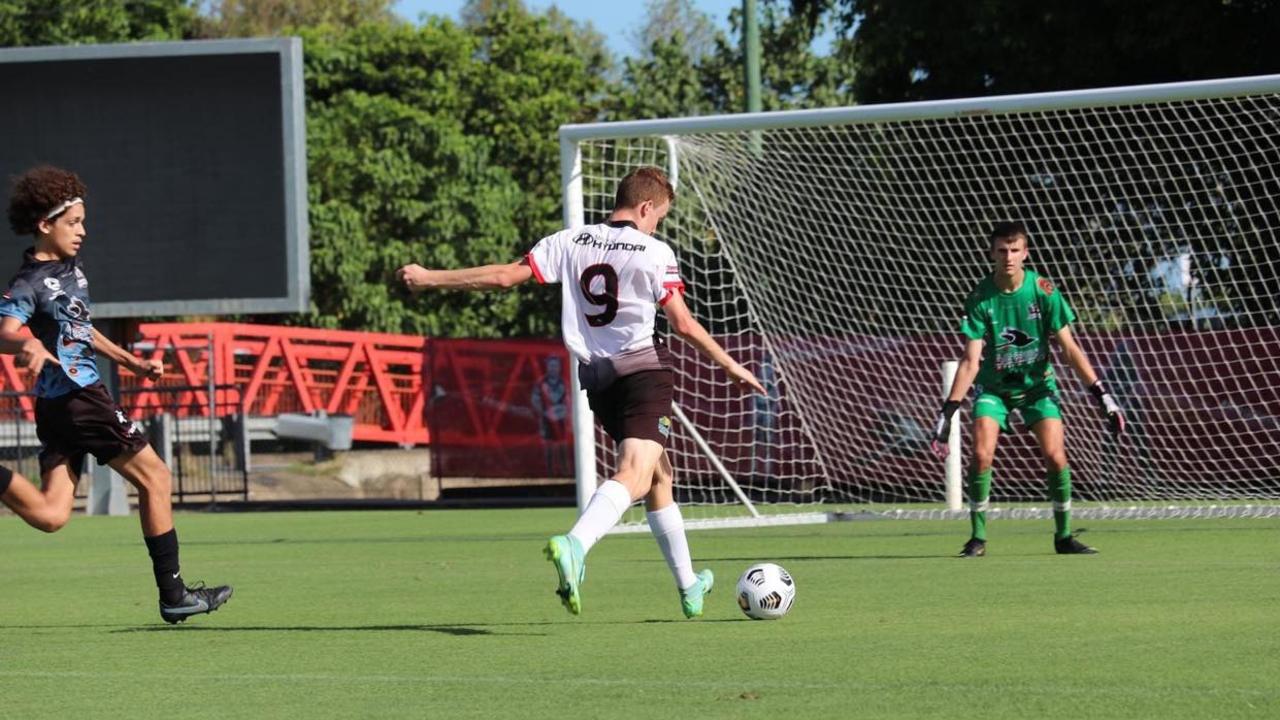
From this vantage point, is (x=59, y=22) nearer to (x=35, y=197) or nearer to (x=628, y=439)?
(x=35, y=197)

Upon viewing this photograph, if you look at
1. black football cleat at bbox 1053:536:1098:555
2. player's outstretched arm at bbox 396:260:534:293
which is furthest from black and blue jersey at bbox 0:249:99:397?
black football cleat at bbox 1053:536:1098:555

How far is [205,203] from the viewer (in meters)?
21.4

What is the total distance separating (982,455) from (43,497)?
5734 millimetres

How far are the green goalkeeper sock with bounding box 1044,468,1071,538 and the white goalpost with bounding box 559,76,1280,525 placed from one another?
3702mm

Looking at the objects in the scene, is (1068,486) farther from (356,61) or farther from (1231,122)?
(356,61)

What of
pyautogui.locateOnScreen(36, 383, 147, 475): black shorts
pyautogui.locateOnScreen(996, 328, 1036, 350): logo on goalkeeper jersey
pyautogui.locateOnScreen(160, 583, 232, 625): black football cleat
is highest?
pyautogui.locateOnScreen(996, 328, 1036, 350): logo on goalkeeper jersey

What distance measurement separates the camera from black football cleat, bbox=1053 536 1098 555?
38.2 feet

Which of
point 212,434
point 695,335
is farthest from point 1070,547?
point 212,434

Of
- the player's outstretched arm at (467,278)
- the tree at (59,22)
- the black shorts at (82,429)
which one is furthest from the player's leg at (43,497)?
the tree at (59,22)

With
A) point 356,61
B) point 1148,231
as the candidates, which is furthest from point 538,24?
point 1148,231

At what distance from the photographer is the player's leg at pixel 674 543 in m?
8.11

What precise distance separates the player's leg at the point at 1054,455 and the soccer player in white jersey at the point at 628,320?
382 centimetres

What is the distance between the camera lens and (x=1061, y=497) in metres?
11.6

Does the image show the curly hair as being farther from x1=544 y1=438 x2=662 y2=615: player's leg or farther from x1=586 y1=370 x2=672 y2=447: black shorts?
x1=544 y1=438 x2=662 y2=615: player's leg
